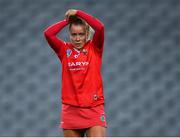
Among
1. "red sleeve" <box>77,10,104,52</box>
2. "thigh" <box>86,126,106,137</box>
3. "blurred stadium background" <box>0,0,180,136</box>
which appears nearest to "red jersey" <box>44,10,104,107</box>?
"red sleeve" <box>77,10,104,52</box>

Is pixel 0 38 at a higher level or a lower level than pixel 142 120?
A: higher

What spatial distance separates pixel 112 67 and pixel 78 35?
229 centimetres

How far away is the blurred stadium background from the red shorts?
2105mm

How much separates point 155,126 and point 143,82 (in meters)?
0.44

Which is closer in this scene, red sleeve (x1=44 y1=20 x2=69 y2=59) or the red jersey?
the red jersey

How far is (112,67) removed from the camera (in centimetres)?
622

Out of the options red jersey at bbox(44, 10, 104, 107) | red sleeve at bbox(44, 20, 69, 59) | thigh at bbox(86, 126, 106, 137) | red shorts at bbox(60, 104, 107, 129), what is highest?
red sleeve at bbox(44, 20, 69, 59)

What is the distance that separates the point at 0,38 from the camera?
6.34 metres

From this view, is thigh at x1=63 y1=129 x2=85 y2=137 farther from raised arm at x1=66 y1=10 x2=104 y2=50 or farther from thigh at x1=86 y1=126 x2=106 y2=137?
raised arm at x1=66 y1=10 x2=104 y2=50

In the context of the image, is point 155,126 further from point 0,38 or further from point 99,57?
point 99,57

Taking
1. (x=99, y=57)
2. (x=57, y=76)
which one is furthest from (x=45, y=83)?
(x=99, y=57)

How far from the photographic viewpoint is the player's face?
395 centimetres

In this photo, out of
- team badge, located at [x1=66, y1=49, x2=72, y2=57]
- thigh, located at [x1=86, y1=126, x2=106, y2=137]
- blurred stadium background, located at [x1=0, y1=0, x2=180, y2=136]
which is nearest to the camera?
thigh, located at [x1=86, y1=126, x2=106, y2=137]

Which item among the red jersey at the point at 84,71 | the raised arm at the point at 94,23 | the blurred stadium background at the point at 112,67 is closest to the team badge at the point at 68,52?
the red jersey at the point at 84,71
